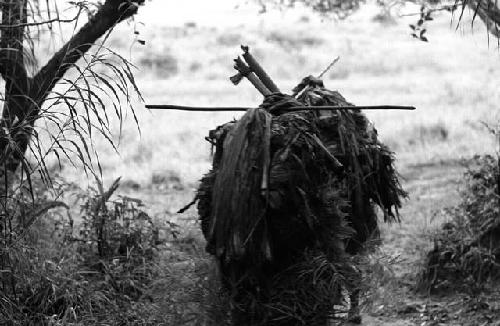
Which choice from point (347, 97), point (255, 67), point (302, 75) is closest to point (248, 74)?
point (255, 67)

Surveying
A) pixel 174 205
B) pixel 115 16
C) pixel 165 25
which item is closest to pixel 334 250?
pixel 115 16

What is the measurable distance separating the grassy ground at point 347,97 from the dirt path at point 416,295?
13 mm

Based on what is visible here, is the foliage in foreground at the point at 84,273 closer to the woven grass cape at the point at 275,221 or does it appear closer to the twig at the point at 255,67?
the woven grass cape at the point at 275,221

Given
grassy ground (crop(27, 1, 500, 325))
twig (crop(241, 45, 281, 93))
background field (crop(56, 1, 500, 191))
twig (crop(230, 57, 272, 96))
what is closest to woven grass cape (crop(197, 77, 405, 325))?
grassy ground (crop(27, 1, 500, 325))

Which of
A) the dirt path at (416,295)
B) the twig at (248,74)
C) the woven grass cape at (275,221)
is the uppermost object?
the twig at (248,74)

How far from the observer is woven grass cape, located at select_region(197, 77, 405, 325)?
4125mm

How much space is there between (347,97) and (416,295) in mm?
11547

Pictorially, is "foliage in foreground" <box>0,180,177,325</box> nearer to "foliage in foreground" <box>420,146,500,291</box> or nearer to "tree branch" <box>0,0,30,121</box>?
"tree branch" <box>0,0,30,121</box>

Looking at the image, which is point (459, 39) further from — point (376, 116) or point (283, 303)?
point (283, 303)

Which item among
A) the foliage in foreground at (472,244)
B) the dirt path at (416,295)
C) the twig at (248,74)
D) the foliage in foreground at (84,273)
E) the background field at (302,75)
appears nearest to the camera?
the foliage in foreground at (84,273)

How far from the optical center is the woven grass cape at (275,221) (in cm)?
412

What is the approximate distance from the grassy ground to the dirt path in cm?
1

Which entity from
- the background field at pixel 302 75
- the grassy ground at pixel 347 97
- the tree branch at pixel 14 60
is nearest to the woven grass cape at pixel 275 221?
the grassy ground at pixel 347 97

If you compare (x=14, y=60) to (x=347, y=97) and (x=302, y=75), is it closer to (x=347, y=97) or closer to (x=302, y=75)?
(x=347, y=97)
